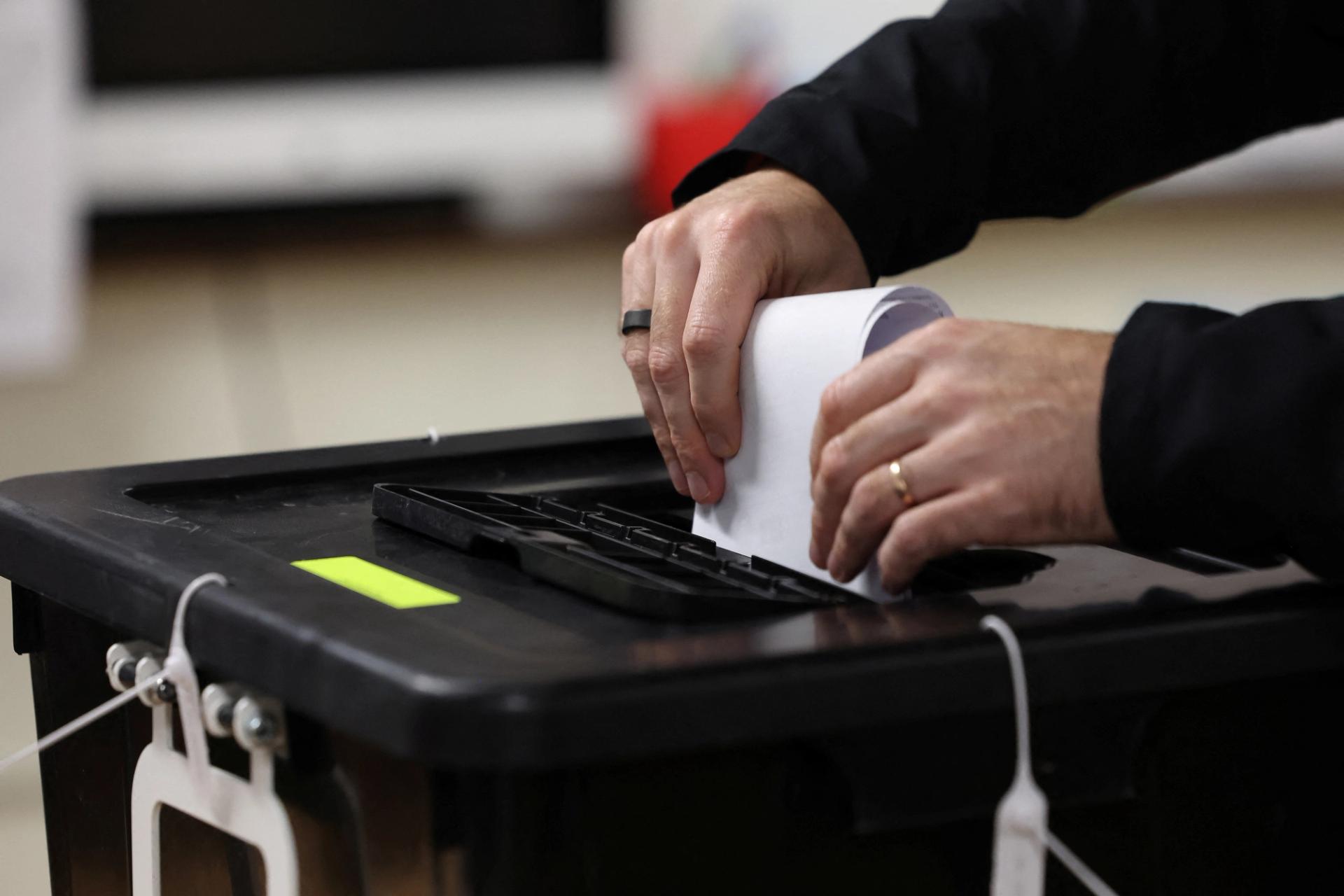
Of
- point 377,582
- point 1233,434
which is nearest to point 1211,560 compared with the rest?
point 1233,434

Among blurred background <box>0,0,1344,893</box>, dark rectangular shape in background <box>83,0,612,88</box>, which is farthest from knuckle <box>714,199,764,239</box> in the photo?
dark rectangular shape in background <box>83,0,612,88</box>

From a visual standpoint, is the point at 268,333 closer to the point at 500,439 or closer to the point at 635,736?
the point at 500,439

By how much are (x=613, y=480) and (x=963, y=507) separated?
1.06ft

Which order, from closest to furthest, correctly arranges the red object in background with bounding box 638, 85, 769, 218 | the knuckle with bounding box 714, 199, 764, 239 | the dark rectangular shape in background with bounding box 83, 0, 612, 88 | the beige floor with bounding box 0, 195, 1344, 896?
1. the knuckle with bounding box 714, 199, 764, 239
2. the beige floor with bounding box 0, 195, 1344, 896
3. the dark rectangular shape in background with bounding box 83, 0, 612, 88
4. the red object in background with bounding box 638, 85, 769, 218

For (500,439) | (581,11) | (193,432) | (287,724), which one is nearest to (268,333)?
(193,432)

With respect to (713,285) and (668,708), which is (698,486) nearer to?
(713,285)

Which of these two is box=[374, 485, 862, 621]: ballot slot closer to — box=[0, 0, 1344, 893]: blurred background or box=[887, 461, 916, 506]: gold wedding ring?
box=[887, 461, 916, 506]: gold wedding ring

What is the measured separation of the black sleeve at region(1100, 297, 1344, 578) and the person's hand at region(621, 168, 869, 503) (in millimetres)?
195

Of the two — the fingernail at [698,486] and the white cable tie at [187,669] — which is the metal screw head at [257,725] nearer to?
the white cable tie at [187,669]

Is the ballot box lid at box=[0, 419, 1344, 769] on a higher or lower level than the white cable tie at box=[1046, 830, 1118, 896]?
higher

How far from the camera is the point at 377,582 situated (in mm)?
628

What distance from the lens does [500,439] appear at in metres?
0.94

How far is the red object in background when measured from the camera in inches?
95.5

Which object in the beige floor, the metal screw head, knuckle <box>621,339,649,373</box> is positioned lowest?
the beige floor
